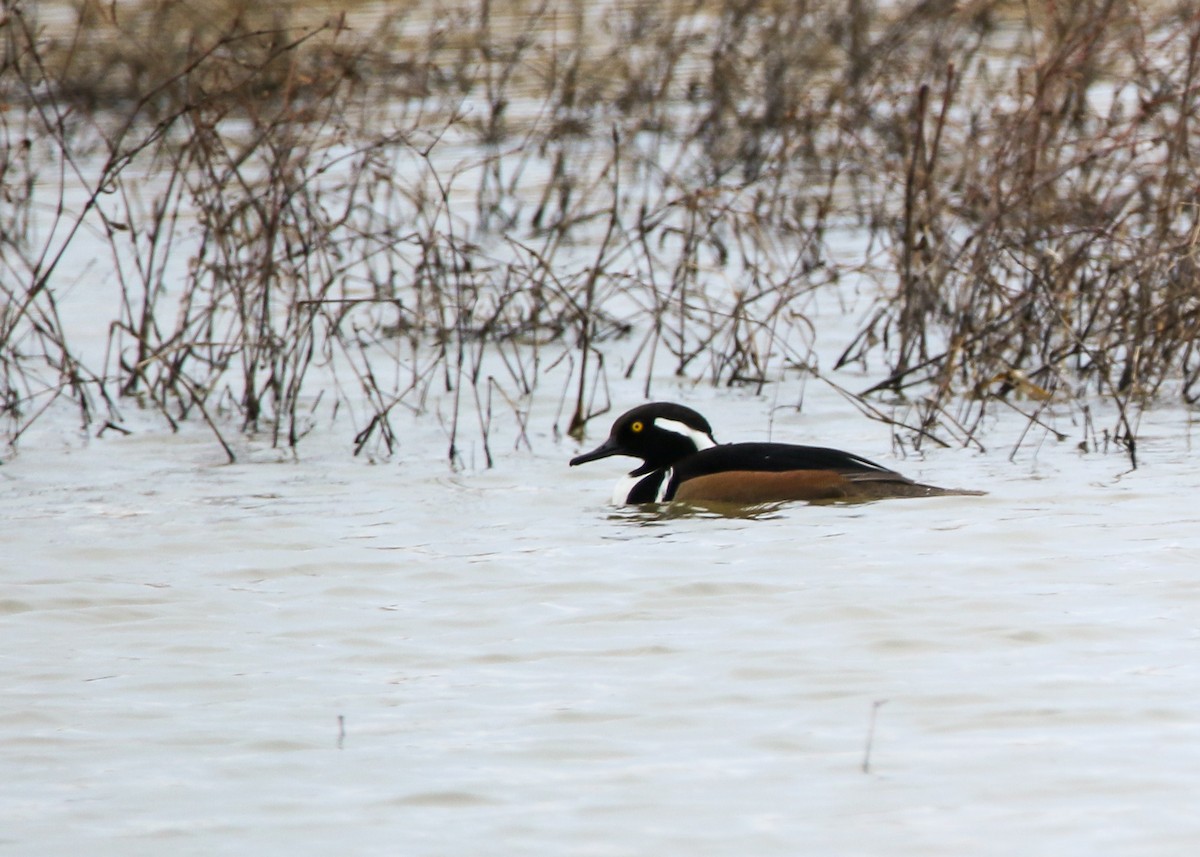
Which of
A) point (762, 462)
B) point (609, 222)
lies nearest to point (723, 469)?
point (762, 462)

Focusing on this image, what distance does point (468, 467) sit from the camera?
28.4ft

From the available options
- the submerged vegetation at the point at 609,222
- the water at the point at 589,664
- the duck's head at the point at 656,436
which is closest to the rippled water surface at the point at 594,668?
the water at the point at 589,664

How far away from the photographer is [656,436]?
827cm

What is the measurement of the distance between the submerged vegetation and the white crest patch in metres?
0.77

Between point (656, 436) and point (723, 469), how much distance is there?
54 centimetres

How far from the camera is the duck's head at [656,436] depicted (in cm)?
827

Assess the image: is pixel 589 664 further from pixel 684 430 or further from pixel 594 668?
pixel 684 430

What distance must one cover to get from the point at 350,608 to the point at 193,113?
3.43 meters

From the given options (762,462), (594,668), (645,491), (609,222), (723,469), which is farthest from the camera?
(609,222)

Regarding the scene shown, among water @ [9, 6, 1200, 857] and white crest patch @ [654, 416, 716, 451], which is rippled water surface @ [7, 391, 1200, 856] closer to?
water @ [9, 6, 1200, 857]

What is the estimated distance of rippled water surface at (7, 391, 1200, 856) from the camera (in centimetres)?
433

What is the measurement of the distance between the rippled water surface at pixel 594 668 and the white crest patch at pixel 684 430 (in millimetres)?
405

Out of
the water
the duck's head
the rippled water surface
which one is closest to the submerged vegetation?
the duck's head

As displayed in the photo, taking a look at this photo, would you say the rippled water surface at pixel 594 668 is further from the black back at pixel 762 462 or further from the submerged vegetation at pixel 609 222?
the submerged vegetation at pixel 609 222
